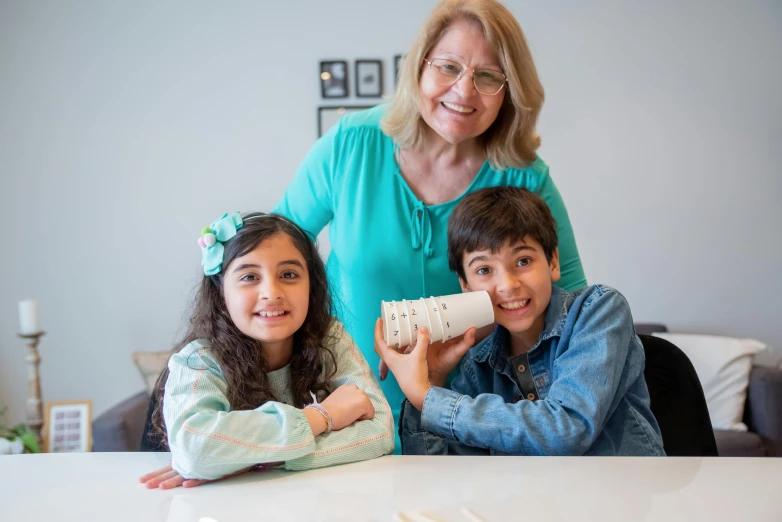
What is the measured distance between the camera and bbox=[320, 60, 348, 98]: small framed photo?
3582 millimetres

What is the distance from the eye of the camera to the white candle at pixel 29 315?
309cm

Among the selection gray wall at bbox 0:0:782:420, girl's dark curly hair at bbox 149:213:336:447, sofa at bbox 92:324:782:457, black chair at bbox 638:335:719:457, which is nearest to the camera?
girl's dark curly hair at bbox 149:213:336:447

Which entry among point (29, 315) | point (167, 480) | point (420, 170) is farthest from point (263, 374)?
point (29, 315)

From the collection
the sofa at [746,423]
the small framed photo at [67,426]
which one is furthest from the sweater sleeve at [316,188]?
the small framed photo at [67,426]

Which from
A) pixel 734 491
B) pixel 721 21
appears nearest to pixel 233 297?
pixel 734 491

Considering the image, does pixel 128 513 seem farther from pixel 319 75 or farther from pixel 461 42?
pixel 319 75

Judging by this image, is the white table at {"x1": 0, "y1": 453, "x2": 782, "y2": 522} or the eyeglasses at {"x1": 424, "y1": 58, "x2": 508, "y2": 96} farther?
the eyeglasses at {"x1": 424, "y1": 58, "x2": 508, "y2": 96}

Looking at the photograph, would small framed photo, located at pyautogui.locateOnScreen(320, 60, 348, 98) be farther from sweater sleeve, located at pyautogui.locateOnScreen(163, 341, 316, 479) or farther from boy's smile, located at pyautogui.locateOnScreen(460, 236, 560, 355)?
sweater sleeve, located at pyautogui.locateOnScreen(163, 341, 316, 479)

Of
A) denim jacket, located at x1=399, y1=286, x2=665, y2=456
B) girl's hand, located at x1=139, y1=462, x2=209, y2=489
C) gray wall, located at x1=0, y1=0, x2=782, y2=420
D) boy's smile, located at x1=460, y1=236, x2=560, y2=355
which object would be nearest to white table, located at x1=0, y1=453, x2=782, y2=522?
girl's hand, located at x1=139, y1=462, x2=209, y2=489

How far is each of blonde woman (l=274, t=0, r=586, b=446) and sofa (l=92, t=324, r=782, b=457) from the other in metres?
1.54

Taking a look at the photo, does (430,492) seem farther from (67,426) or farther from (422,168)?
(67,426)

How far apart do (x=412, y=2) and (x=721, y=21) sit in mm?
1633

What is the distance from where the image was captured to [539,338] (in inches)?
55.8

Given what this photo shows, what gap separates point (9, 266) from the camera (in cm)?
356
